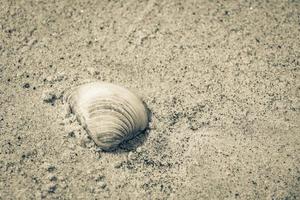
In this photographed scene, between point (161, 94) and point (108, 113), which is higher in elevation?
point (108, 113)

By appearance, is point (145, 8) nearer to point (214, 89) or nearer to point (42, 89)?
point (214, 89)

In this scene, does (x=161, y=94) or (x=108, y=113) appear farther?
(x=161, y=94)

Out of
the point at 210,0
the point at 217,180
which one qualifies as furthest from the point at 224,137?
the point at 210,0
